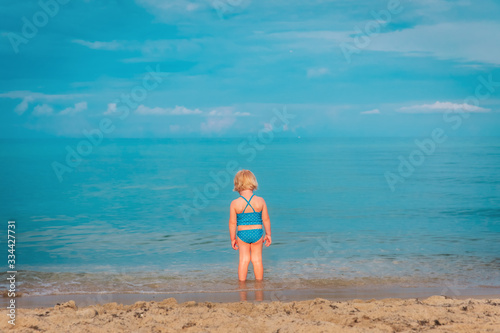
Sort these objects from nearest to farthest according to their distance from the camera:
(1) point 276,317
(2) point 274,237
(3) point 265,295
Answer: (1) point 276,317 → (3) point 265,295 → (2) point 274,237

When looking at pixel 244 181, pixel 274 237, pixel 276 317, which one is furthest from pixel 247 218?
pixel 274 237

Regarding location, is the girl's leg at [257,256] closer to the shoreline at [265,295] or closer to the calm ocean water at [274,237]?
the shoreline at [265,295]

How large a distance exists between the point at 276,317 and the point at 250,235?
1.99m

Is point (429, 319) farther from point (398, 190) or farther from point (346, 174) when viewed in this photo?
point (346, 174)

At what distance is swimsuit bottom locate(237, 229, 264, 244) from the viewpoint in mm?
6980

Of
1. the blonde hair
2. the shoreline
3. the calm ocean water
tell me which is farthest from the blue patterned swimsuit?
the calm ocean water

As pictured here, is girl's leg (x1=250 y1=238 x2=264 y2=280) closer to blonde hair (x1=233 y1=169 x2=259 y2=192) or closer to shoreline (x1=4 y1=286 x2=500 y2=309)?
shoreline (x1=4 y1=286 x2=500 y2=309)

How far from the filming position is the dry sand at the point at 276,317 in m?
4.72

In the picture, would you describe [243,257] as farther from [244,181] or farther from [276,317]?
[276,317]

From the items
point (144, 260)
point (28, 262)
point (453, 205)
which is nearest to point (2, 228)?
Answer: point (28, 262)

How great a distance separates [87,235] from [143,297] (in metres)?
6.61

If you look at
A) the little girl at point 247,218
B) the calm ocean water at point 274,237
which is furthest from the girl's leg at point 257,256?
the calm ocean water at point 274,237

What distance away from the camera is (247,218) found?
6.95 meters

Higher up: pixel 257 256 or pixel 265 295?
pixel 257 256
